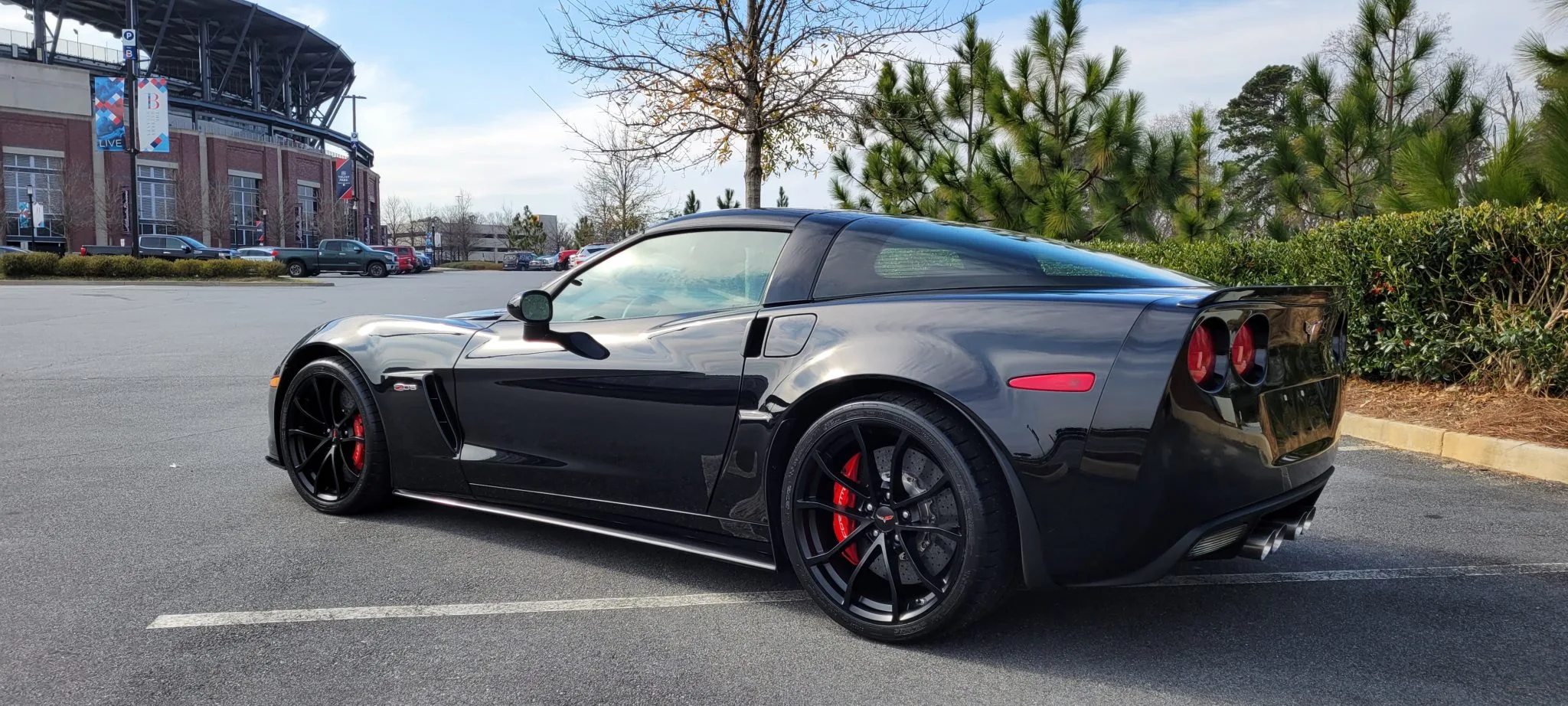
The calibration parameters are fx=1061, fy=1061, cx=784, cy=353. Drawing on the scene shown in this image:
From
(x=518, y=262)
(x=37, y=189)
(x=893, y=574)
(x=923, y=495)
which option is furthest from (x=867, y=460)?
(x=37, y=189)

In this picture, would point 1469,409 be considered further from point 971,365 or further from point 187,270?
point 187,270

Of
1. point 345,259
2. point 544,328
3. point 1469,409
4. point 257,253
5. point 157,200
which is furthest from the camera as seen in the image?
point 157,200

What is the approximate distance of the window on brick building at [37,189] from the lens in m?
61.0

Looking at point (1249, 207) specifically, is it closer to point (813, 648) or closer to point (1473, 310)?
point (1473, 310)

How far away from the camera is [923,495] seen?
9.39 ft

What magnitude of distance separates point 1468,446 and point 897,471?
4413mm

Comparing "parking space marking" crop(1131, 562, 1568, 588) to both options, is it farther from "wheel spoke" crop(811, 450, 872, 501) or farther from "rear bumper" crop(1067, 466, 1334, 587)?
"wheel spoke" crop(811, 450, 872, 501)

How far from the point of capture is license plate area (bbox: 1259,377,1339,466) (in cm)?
Answer: 285

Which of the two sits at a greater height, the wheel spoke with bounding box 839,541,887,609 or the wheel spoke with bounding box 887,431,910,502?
the wheel spoke with bounding box 887,431,910,502

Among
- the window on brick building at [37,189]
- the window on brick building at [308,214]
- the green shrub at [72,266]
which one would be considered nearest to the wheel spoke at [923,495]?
the green shrub at [72,266]

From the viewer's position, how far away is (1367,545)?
402cm

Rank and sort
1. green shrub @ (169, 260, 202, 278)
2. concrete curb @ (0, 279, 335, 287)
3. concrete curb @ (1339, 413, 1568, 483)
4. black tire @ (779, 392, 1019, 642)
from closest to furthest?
black tire @ (779, 392, 1019, 642) < concrete curb @ (1339, 413, 1568, 483) < concrete curb @ (0, 279, 335, 287) < green shrub @ (169, 260, 202, 278)

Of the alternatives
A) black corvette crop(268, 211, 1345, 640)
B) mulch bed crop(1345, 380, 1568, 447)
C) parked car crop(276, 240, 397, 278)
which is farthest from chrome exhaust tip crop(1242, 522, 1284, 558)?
parked car crop(276, 240, 397, 278)

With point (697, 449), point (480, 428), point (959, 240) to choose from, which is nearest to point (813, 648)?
point (697, 449)
